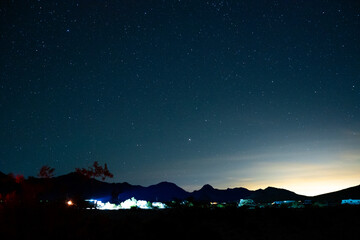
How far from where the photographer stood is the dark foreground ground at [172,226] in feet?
28.9

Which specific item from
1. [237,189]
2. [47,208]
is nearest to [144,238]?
[47,208]

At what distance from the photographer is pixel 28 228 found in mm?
8664

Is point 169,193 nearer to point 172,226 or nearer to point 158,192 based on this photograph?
point 158,192

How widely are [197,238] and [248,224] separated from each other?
8652 mm

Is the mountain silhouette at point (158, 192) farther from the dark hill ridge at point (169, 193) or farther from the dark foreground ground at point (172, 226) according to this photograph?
the dark foreground ground at point (172, 226)

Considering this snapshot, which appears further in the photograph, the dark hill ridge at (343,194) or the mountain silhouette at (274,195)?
the mountain silhouette at (274,195)

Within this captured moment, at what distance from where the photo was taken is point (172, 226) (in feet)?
36.3

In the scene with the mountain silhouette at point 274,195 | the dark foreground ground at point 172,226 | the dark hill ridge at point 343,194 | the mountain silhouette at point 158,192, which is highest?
the mountain silhouette at point 158,192

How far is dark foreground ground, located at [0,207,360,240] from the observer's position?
880 centimetres

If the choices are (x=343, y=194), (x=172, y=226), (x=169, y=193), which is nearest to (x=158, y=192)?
(x=169, y=193)

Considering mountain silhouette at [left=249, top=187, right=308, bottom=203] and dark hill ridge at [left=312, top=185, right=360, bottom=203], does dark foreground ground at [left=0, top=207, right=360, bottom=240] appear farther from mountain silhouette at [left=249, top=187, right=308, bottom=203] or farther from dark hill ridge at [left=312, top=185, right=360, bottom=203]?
mountain silhouette at [left=249, top=187, right=308, bottom=203]

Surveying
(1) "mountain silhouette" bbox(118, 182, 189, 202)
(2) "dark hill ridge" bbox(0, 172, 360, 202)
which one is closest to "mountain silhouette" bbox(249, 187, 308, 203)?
(2) "dark hill ridge" bbox(0, 172, 360, 202)

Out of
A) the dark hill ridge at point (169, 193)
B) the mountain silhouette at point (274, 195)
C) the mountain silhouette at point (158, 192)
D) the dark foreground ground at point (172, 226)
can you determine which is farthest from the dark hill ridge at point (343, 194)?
the dark foreground ground at point (172, 226)

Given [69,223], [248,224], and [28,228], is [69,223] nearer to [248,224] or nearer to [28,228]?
[28,228]
